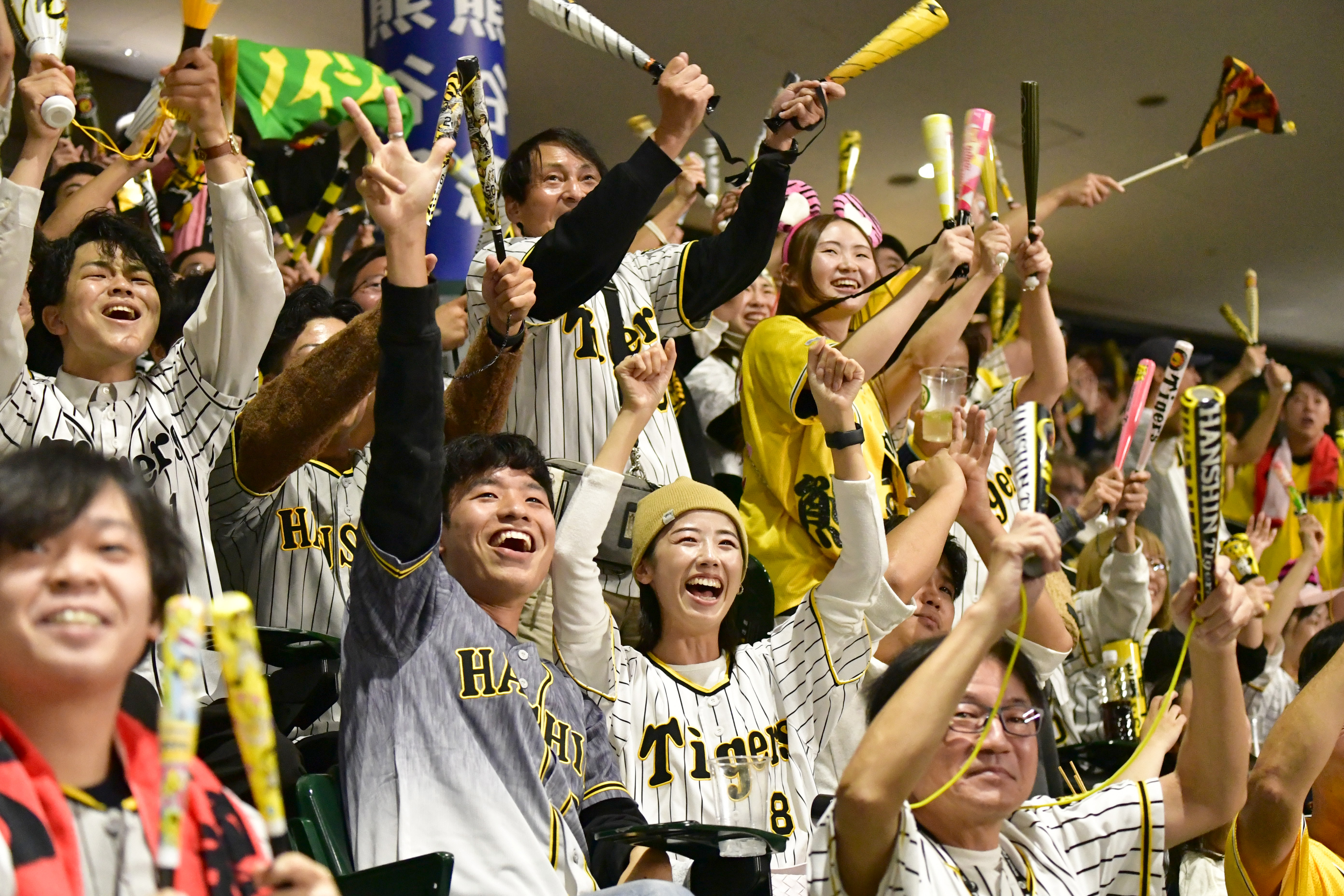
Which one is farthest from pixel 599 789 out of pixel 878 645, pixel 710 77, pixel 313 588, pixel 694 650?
pixel 710 77

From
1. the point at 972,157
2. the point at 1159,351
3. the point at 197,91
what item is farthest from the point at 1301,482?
the point at 197,91

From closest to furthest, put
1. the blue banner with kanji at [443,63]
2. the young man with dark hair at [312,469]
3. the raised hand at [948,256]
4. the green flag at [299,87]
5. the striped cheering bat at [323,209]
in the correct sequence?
the young man with dark hair at [312,469] → the raised hand at [948,256] → the striped cheering bat at [323,209] → the blue banner with kanji at [443,63] → the green flag at [299,87]

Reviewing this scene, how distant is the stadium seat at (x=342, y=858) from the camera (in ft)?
5.28

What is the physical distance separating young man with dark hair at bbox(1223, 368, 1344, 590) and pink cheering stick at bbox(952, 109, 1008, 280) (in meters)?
3.21

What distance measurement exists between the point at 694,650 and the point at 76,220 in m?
Result: 1.73

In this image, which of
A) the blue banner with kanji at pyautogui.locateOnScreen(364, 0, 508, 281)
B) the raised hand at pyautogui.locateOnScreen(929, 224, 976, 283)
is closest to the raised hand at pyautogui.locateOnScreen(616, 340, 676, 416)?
the raised hand at pyautogui.locateOnScreen(929, 224, 976, 283)

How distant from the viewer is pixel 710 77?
24.3ft

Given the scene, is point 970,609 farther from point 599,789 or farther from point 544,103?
point 544,103

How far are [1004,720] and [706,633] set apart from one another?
872 mm

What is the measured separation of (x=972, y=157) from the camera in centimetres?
356

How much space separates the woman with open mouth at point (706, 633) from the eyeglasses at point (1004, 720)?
61cm

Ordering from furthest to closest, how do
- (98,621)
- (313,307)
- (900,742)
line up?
(313,307), (900,742), (98,621)

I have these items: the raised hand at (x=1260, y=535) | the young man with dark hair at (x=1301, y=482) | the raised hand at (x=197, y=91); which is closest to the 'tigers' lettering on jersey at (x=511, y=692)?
the raised hand at (x=197, y=91)

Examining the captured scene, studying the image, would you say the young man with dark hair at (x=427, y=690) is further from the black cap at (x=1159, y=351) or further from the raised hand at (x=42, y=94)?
the black cap at (x=1159, y=351)
